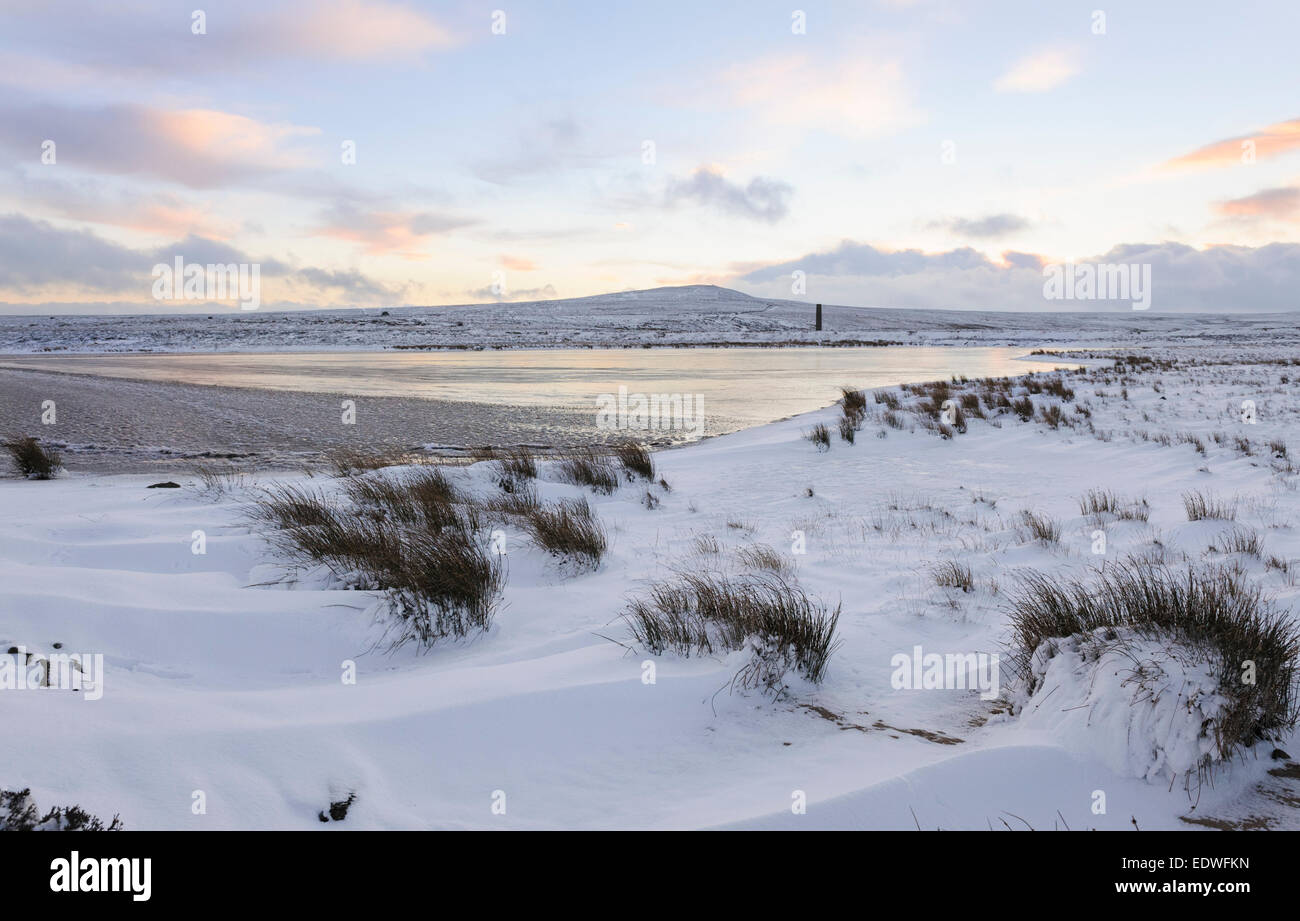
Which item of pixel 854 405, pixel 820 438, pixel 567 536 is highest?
pixel 854 405

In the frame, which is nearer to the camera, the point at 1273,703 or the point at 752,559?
the point at 1273,703

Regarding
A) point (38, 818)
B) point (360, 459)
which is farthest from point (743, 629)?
point (360, 459)

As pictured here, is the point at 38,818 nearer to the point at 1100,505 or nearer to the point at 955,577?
the point at 955,577

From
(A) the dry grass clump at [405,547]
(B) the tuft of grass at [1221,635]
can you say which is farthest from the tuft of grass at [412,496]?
(B) the tuft of grass at [1221,635]

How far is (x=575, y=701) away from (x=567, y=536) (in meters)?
2.69

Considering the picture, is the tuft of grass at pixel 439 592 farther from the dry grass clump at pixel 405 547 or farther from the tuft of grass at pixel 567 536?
the tuft of grass at pixel 567 536

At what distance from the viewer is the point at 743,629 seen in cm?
368

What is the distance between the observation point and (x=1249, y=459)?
349 inches

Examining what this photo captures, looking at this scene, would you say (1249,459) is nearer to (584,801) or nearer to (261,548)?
(584,801)

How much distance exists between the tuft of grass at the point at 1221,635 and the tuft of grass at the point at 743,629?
962 millimetres

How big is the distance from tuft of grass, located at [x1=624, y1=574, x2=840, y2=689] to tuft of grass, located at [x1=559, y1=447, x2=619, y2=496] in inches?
172

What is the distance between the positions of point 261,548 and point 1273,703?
5904mm

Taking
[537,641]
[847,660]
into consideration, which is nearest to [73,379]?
[537,641]

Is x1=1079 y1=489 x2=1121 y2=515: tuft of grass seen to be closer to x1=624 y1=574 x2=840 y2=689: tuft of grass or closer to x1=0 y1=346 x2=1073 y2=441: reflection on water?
x1=624 y1=574 x2=840 y2=689: tuft of grass
